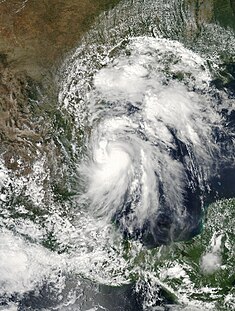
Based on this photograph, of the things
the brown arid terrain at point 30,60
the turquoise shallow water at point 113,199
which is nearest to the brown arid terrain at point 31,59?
the brown arid terrain at point 30,60

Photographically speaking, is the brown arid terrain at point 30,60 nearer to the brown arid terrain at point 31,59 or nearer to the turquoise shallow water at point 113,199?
the brown arid terrain at point 31,59

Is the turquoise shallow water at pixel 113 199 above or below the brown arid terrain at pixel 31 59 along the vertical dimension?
below

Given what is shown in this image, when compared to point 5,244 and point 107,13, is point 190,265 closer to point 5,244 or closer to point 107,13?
point 5,244

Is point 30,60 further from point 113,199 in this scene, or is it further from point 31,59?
point 113,199

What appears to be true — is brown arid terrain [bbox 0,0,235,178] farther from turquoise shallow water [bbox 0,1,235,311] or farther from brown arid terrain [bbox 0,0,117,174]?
turquoise shallow water [bbox 0,1,235,311]

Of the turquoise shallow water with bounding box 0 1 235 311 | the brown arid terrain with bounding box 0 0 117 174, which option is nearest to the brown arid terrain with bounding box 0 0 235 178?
the brown arid terrain with bounding box 0 0 117 174

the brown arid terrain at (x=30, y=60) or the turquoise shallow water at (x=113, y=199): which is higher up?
the brown arid terrain at (x=30, y=60)

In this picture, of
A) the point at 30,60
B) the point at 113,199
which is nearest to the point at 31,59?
the point at 30,60

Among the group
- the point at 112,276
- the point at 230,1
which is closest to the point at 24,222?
the point at 112,276
